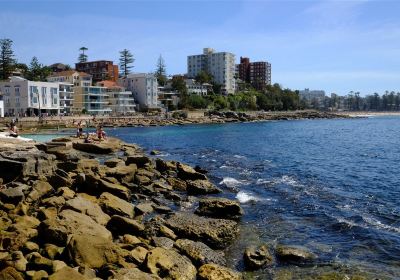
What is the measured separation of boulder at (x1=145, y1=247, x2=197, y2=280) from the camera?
12398 mm

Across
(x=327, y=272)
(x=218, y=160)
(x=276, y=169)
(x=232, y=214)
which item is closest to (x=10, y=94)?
(x=218, y=160)

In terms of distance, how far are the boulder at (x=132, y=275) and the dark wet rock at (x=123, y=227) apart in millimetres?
4122

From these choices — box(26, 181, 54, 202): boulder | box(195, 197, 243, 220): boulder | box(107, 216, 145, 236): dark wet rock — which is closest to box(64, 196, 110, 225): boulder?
box(107, 216, 145, 236): dark wet rock

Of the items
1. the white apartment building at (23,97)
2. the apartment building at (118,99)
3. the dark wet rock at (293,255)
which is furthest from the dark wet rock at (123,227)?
the apartment building at (118,99)

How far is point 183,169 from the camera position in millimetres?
29219

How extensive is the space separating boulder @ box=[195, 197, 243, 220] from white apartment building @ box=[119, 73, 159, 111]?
12820 centimetres

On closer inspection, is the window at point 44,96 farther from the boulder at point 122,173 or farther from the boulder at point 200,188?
the boulder at point 200,188

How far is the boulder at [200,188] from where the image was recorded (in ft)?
83.6

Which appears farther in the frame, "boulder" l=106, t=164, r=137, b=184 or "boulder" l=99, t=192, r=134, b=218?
"boulder" l=106, t=164, r=137, b=184

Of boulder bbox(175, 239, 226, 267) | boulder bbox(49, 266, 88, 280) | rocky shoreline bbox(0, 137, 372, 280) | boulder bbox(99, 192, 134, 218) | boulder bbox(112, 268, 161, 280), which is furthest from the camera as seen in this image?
boulder bbox(99, 192, 134, 218)

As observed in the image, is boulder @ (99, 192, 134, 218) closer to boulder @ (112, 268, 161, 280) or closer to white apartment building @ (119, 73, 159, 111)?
boulder @ (112, 268, 161, 280)

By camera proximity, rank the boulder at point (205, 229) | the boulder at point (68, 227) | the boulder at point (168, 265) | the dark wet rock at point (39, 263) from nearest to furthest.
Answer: the dark wet rock at point (39, 263), the boulder at point (168, 265), the boulder at point (68, 227), the boulder at point (205, 229)

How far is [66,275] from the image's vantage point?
10500 millimetres

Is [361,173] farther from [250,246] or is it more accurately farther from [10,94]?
[10,94]
